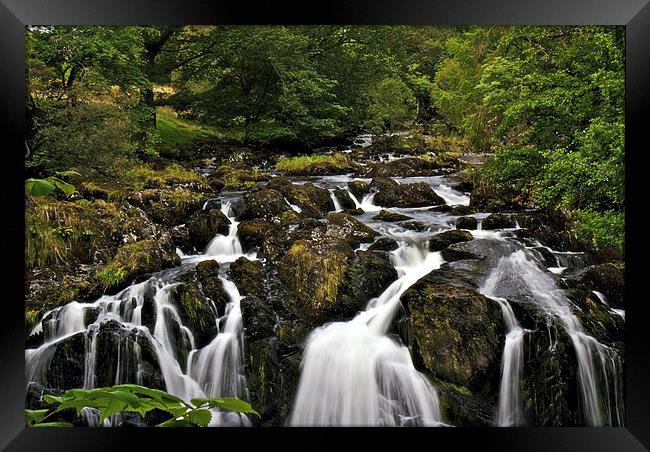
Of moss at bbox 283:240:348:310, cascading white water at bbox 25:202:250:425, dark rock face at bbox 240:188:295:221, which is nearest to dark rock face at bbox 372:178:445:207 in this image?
moss at bbox 283:240:348:310

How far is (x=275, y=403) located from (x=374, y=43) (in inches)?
94.5

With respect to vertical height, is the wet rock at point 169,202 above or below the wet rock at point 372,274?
above

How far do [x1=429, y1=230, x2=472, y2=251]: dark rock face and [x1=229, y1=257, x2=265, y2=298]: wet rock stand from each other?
1171 millimetres

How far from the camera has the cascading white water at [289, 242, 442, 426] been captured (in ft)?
11.5

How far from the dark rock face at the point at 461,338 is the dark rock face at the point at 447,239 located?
0.33m

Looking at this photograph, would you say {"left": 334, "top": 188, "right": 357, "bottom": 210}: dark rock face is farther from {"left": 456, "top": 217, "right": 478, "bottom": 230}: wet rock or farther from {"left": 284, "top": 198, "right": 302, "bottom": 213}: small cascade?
{"left": 456, "top": 217, "right": 478, "bottom": 230}: wet rock

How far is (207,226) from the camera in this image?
155 inches

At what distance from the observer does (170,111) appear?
382 centimetres

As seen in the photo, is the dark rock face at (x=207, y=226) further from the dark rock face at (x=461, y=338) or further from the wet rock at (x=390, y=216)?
the dark rock face at (x=461, y=338)

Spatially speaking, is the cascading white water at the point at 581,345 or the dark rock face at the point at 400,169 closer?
the cascading white water at the point at 581,345

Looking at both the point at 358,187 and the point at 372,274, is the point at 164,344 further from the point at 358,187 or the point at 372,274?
the point at 358,187

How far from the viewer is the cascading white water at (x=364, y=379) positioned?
349cm
